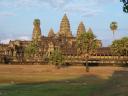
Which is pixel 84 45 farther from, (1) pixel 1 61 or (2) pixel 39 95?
(2) pixel 39 95

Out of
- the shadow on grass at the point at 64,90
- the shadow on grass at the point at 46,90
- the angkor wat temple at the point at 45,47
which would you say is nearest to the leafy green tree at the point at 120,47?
the angkor wat temple at the point at 45,47

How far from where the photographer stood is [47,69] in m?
118

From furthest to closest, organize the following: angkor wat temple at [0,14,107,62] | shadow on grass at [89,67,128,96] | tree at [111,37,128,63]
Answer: angkor wat temple at [0,14,107,62]
tree at [111,37,128,63]
shadow on grass at [89,67,128,96]

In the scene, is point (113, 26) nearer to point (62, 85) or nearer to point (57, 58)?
point (57, 58)

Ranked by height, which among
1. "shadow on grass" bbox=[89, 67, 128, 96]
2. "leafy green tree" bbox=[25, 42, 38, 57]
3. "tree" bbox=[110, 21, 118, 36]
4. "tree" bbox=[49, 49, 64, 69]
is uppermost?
"tree" bbox=[110, 21, 118, 36]

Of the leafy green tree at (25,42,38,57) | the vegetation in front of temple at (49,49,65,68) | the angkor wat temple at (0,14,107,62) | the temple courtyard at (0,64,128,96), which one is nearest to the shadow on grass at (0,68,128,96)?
the temple courtyard at (0,64,128,96)

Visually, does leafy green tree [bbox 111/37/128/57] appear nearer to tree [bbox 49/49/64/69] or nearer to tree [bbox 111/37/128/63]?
tree [bbox 111/37/128/63]

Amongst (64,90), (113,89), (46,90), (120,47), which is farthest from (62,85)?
(120,47)

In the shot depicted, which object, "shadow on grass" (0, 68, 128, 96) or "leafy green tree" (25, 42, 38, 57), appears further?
"leafy green tree" (25, 42, 38, 57)

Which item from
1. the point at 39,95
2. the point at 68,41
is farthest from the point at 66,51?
the point at 39,95

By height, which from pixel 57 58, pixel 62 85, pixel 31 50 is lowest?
pixel 62 85

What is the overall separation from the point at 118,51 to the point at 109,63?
9.22 m

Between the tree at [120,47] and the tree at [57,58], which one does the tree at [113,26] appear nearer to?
the tree at [120,47]

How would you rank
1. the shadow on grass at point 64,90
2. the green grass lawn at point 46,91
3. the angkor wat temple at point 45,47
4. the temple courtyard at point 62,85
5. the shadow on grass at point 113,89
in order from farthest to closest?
the angkor wat temple at point 45,47 < the temple courtyard at point 62,85 < the green grass lawn at point 46,91 < the shadow on grass at point 64,90 < the shadow on grass at point 113,89
